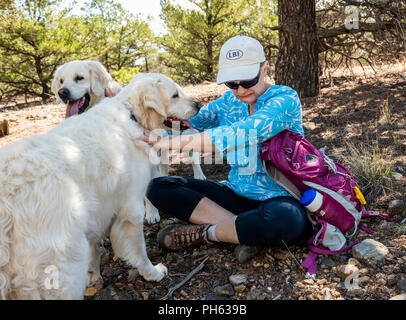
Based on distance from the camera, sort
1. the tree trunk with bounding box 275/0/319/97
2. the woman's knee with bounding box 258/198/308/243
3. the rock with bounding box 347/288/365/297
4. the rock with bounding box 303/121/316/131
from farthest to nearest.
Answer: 1. the tree trunk with bounding box 275/0/319/97
2. the rock with bounding box 303/121/316/131
3. the woman's knee with bounding box 258/198/308/243
4. the rock with bounding box 347/288/365/297

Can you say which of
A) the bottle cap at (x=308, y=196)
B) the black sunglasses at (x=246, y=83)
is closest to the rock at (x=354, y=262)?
the bottle cap at (x=308, y=196)

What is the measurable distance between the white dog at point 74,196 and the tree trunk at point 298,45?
4202mm

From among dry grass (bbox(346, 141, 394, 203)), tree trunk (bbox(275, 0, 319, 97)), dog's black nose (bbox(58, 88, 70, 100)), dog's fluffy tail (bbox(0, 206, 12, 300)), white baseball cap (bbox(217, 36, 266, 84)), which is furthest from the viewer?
tree trunk (bbox(275, 0, 319, 97))

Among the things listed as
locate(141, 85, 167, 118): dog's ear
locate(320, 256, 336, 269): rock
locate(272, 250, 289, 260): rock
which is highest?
locate(141, 85, 167, 118): dog's ear

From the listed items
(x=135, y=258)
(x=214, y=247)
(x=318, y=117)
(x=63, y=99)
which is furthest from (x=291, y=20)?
(x=135, y=258)

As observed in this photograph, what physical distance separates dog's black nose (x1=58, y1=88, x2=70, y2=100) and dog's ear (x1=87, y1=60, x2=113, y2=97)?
0.27 meters

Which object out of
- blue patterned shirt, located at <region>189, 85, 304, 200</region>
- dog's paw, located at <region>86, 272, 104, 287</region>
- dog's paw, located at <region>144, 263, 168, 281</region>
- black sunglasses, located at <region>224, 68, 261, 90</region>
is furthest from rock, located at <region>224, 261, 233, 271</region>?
black sunglasses, located at <region>224, 68, 261, 90</region>

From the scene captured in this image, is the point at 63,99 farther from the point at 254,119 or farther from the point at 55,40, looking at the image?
the point at 55,40

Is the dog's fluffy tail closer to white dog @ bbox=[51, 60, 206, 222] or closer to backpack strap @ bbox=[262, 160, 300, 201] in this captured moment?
backpack strap @ bbox=[262, 160, 300, 201]

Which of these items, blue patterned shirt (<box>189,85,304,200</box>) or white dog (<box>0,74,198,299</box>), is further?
blue patterned shirt (<box>189,85,304,200</box>)

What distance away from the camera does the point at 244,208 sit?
2.84 meters

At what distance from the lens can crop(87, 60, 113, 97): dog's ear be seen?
372cm

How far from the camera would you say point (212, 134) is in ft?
→ 8.09

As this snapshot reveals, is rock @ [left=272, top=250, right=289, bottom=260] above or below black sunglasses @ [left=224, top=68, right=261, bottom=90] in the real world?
below
